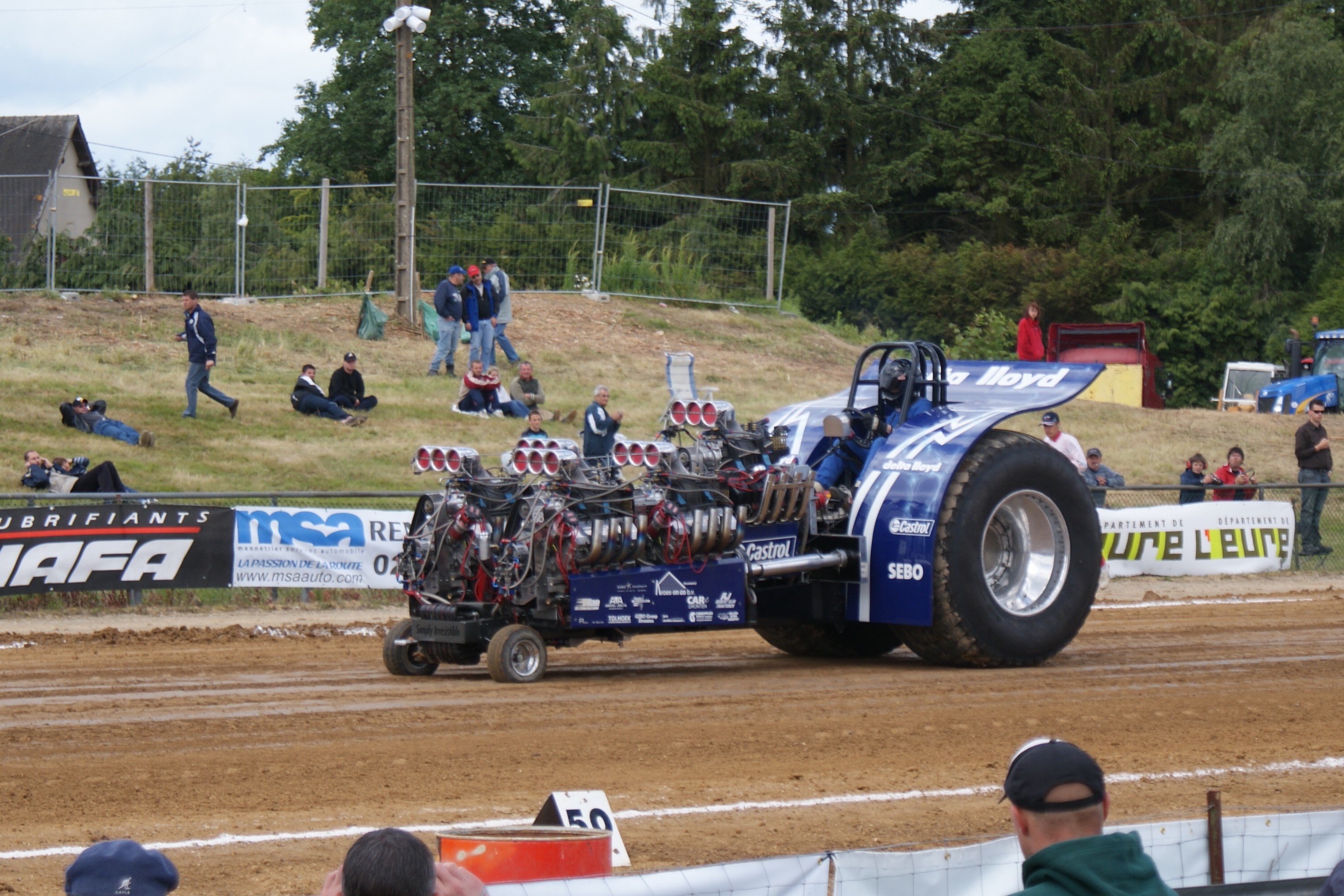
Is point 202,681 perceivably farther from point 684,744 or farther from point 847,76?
point 847,76

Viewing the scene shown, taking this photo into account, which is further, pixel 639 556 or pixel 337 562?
pixel 337 562

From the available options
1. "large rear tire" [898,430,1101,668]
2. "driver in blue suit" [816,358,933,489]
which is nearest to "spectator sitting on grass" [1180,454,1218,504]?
"large rear tire" [898,430,1101,668]

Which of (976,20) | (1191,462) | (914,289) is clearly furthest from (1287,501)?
(976,20)

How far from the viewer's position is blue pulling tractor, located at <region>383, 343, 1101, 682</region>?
9.74 metres

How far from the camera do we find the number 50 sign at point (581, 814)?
14.8 ft

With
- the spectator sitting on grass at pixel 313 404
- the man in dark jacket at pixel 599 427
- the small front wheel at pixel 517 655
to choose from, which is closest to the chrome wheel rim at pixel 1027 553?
the small front wheel at pixel 517 655

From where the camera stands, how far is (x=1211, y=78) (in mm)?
49688

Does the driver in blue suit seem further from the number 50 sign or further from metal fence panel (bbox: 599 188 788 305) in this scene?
metal fence panel (bbox: 599 188 788 305)

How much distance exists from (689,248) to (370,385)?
877 centimetres

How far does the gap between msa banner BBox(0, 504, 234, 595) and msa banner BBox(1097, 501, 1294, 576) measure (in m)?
9.56

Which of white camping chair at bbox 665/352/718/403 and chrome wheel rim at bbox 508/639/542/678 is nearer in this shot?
chrome wheel rim at bbox 508/639/542/678

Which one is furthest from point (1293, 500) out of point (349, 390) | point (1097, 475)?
point (349, 390)

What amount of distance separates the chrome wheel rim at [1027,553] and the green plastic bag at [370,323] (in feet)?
54.0

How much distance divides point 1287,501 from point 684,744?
12843mm
